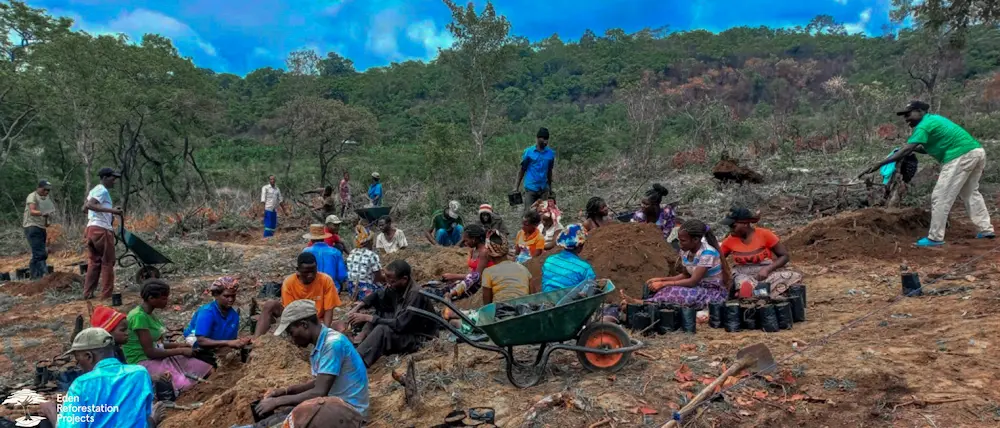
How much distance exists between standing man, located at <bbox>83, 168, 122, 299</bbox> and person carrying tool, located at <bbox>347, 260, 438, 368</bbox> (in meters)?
4.12

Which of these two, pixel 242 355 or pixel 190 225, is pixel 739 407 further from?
pixel 190 225

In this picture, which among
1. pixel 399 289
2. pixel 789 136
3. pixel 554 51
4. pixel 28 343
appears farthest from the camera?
pixel 554 51

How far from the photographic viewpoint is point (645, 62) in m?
50.4

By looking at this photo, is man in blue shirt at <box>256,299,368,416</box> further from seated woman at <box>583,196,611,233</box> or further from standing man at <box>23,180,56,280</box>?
standing man at <box>23,180,56,280</box>

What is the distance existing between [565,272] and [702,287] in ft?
4.13

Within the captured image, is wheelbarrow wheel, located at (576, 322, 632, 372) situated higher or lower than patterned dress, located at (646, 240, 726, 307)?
lower

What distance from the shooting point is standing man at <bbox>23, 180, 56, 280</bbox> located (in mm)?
9227

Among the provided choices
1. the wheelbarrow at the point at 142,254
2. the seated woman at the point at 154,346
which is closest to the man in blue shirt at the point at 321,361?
the seated woman at the point at 154,346

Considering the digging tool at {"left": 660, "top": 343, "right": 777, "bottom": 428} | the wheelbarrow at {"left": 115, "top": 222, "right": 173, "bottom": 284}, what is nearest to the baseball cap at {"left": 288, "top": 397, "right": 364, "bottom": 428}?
the digging tool at {"left": 660, "top": 343, "right": 777, "bottom": 428}

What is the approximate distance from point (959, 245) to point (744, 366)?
467cm

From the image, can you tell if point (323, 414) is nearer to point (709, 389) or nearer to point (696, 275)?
point (709, 389)

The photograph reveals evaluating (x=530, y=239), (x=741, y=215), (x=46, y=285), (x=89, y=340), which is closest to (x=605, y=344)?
(x=741, y=215)

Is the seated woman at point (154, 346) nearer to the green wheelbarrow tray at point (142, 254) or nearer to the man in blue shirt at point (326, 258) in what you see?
the man in blue shirt at point (326, 258)

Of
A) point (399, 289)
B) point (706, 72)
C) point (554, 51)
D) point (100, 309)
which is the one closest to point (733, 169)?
point (399, 289)
